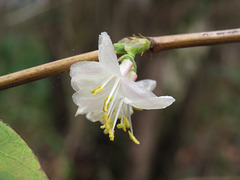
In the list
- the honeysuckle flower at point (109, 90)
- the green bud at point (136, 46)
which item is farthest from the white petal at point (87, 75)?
the green bud at point (136, 46)

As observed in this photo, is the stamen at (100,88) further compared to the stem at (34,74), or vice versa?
the stamen at (100,88)

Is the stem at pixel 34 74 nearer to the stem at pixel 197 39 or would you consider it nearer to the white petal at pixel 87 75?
the white petal at pixel 87 75

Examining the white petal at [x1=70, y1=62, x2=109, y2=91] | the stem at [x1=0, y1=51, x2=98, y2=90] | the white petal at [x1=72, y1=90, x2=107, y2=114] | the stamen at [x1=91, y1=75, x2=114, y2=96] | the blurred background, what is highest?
the stem at [x1=0, y1=51, x2=98, y2=90]

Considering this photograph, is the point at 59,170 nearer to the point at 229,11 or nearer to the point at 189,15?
the point at 189,15

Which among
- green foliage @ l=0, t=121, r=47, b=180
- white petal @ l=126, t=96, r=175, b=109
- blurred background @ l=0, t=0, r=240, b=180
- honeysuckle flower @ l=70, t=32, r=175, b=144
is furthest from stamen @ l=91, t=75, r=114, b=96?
blurred background @ l=0, t=0, r=240, b=180

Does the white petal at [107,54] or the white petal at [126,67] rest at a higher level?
the white petal at [107,54]

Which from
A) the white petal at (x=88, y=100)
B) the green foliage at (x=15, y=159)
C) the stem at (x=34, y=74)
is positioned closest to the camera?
the green foliage at (x=15, y=159)

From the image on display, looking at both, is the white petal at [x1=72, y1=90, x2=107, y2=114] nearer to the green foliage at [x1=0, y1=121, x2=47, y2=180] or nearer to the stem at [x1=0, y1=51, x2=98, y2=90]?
the stem at [x1=0, y1=51, x2=98, y2=90]

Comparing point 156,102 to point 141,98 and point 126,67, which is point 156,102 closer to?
point 141,98
